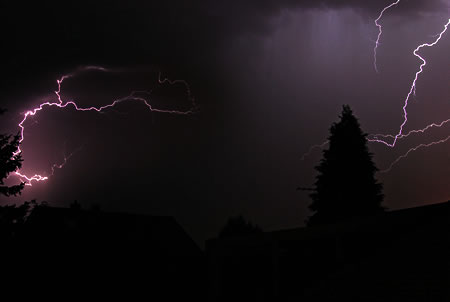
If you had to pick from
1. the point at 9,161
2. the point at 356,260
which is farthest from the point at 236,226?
the point at 356,260

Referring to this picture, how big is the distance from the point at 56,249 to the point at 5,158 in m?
3.49

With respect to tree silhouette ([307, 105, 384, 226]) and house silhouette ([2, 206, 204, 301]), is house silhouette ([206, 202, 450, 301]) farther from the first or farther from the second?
tree silhouette ([307, 105, 384, 226])

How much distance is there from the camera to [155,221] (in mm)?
16609

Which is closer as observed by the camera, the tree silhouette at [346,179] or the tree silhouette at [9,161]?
the tree silhouette at [9,161]

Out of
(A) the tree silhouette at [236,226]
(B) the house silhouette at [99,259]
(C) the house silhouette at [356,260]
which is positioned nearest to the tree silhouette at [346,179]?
(B) the house silhouette at [99,259]

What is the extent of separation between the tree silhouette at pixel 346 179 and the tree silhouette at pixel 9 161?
11.9m

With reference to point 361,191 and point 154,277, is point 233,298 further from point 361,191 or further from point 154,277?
point 361,191

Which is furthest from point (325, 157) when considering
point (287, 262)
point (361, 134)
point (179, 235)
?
point (287, 262)

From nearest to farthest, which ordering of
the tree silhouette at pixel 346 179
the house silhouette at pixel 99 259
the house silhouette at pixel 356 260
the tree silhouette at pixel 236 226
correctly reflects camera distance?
the house silhouette at pixel 356 260 < the house silhouette at pixel 99 259 < the tree silhouette at pixel 346 179 < the tree silhouette at pixel 236 226

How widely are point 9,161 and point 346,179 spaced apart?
12972mm

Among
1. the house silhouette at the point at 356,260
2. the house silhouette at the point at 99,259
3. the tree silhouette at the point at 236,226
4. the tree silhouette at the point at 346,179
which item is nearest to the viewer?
the house silhouette at the point at 356,260

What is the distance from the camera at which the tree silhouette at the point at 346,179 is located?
1627 centimetres

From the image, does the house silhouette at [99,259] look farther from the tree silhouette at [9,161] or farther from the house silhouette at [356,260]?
the house silhouette at [356,260]

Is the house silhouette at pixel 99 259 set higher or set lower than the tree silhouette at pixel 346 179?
lower
